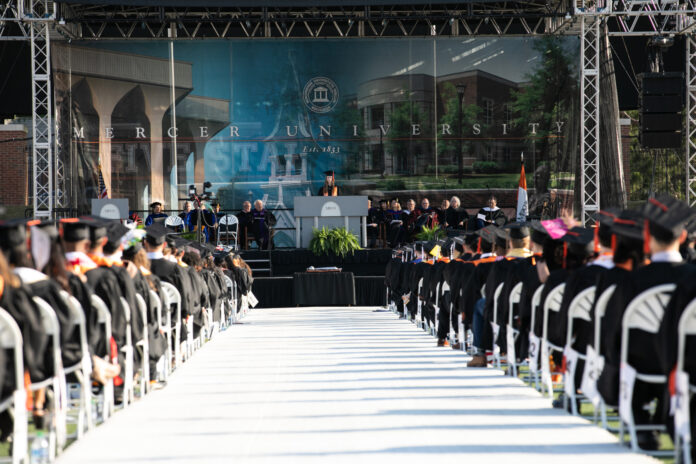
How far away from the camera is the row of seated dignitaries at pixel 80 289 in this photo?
3.99 m

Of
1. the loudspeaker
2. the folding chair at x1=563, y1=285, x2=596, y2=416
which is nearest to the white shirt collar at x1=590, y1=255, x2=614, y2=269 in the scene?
the folding chair at x1=563, y1=285, x2=596, y2=416

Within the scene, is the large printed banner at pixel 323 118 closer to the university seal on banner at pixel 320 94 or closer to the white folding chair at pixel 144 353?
the university seal on banner at pixel 320 94

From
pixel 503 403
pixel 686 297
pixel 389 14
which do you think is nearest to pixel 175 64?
pixel 389 14

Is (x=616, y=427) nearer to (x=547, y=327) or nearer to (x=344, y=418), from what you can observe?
(x=547, y=327)

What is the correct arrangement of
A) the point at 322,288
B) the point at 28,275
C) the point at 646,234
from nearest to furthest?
1. the point at 646,234
2. the point at 28,275
3. the point at 322,288

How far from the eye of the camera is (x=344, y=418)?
5.31 metres

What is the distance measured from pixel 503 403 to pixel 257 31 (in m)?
18.9

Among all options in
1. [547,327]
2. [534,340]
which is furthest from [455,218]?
[547,327]

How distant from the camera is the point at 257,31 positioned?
76.9ft

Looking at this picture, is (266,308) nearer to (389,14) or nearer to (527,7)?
(389,14)

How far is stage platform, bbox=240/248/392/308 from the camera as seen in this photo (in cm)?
1891

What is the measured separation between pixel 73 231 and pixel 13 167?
913 inches

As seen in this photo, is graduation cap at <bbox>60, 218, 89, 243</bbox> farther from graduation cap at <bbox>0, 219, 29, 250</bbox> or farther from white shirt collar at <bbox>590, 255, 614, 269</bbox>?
white shirt collar at <bbox>590, 255, 614, 269</bbox>

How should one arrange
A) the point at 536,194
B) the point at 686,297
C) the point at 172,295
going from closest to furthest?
1. the point at 686,297
2. the point at 172,295
3. the point at 536,194
